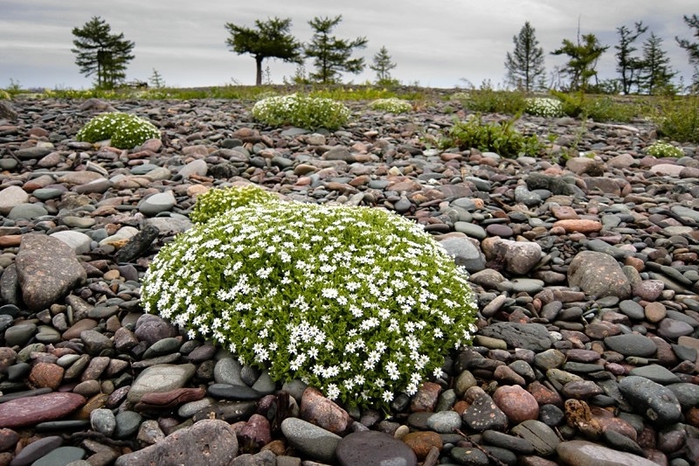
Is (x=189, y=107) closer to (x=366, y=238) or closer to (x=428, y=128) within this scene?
(x=428, y=128)

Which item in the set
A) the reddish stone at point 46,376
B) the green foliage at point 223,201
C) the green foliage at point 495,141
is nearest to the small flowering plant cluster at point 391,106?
the green foliage at point 495,141

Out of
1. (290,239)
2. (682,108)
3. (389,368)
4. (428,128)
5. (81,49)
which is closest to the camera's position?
(389,368)

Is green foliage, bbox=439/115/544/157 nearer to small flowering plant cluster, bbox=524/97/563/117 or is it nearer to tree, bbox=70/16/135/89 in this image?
small flowering plant cluster, bbox=524/97/563/117

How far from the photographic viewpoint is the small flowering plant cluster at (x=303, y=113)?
13.8m

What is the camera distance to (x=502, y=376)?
4.35 m

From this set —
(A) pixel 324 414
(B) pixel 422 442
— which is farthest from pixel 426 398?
(A) pixel 324 414

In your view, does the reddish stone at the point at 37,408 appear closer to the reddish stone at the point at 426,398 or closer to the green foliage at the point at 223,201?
the reddish stone at the point at 426,398

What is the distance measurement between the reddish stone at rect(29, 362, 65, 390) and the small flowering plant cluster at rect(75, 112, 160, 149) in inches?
342

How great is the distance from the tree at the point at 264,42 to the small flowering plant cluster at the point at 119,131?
117 ft

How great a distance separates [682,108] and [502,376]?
15304 millimetres

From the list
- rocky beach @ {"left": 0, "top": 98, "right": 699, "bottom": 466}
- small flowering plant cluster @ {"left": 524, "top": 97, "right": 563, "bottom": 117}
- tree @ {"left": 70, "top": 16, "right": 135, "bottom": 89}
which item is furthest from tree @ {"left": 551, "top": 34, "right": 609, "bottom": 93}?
tree @ {"left": 70, "top": 16, "right": 135, "bottom": 89}

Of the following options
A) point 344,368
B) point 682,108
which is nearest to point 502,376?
point 344,368

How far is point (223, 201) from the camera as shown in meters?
7.11

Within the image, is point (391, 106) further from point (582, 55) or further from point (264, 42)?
point (264, 42)
